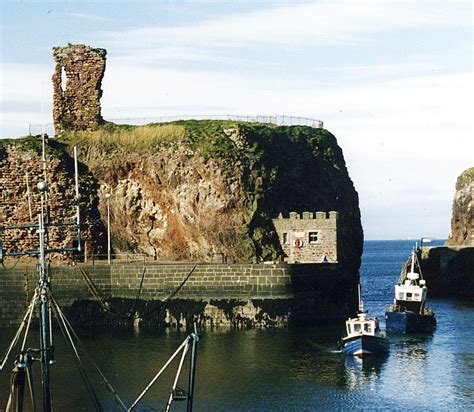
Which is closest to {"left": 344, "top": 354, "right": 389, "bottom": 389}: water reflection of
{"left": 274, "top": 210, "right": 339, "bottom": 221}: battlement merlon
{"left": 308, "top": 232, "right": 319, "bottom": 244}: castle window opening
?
{"left": 274, "top": 210, "right": 339, "bottom": 221}: battlement merlon

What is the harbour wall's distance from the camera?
78.9 meters

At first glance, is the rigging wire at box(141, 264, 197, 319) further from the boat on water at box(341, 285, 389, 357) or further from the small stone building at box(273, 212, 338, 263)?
the boat on water at box(341, 285, 389, 357)

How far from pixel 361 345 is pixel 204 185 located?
97.9 ft

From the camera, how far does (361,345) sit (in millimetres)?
67188

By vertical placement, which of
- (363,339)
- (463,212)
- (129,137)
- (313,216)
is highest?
(129,137)

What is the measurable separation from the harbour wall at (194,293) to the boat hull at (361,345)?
11.6 metres

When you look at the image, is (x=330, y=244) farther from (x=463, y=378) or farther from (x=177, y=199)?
(x=463, y=378)

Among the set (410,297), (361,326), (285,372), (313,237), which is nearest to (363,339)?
(361,326)

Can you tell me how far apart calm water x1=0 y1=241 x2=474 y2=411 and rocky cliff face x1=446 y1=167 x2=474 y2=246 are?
209 feet

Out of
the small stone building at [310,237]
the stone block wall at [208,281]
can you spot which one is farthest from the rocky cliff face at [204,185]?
the stone block wall at [208,281]

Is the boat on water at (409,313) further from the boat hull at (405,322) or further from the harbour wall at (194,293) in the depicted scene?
the harbour wall at (194,293)

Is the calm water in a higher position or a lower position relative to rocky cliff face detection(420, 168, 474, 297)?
lower

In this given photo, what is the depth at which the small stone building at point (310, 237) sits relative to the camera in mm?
86562

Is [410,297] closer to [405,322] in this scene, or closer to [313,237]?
[405,322]
